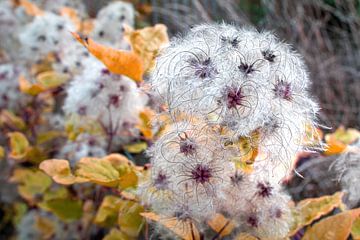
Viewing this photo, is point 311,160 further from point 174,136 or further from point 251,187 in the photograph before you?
point 174,136

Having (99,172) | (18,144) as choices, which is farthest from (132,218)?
(18,144)

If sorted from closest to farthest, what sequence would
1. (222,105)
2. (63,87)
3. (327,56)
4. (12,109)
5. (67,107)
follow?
(222,105) < (67,107) < (63,87) < (12,109) < (327,56)

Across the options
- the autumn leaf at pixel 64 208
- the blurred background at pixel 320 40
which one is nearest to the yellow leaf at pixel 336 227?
the autumn leaf at pixel 64 208

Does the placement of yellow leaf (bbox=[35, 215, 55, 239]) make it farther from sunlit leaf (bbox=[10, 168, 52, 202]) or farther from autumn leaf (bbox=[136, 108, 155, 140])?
autumn leaf (bbox=[136, 108, 155, 140])

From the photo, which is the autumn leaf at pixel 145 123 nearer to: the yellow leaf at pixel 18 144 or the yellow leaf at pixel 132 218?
the yellow leaf at pixel 132 218

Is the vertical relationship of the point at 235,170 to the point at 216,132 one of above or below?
below

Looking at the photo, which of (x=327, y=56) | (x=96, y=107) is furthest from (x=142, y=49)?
(x=327, y=56)

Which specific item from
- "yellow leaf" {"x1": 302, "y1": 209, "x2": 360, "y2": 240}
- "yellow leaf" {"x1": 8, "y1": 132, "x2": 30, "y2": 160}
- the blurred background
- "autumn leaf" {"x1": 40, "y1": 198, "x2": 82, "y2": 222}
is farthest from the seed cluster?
the blurred background
